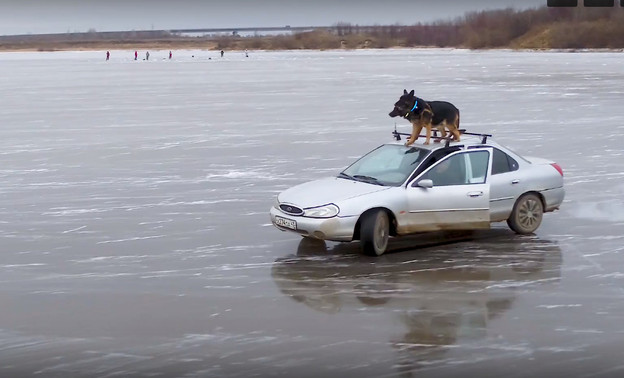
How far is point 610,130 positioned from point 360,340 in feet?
54.9

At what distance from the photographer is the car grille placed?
32.7 ft

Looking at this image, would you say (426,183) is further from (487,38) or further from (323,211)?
(487,38)

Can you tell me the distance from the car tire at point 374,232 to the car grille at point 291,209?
28.2 inches

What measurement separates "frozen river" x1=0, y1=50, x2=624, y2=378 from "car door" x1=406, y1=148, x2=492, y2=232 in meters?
0.33

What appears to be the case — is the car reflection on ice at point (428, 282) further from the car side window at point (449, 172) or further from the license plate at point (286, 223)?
the car side window at point (449, 172)

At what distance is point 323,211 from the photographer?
9812 mm

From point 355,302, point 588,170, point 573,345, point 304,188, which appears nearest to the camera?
point 573,345

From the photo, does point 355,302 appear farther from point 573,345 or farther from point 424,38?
point 424,38

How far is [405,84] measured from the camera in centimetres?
4088

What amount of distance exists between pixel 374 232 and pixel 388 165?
1336 millimetres

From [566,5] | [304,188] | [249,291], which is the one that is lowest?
[249,291]

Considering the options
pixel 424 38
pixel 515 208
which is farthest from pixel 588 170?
pixel 424 38

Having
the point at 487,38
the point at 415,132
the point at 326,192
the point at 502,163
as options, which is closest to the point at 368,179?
the point at 326,192

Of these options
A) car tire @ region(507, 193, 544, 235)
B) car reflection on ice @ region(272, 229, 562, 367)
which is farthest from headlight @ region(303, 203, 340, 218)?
car tire @ region(507, 193, 544, 235)
